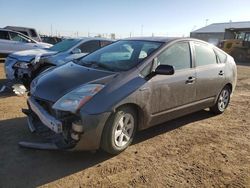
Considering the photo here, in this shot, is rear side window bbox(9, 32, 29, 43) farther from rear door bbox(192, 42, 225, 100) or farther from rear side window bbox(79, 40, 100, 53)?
rear door bbox(192, 42, 225, 100)

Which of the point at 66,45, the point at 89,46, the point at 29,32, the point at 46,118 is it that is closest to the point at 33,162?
the point at 46,118

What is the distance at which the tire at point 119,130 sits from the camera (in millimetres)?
3814

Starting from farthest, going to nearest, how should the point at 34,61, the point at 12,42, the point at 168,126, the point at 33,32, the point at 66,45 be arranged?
1. the point at 33,32
2. the point at 12,42
3. the point at 66,45
4. the point at 34,61
5. the point at 168,126

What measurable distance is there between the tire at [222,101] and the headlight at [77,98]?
335 cm

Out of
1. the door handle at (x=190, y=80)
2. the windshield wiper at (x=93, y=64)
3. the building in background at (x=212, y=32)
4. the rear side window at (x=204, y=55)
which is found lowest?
the building in background at (x=212, y=32)

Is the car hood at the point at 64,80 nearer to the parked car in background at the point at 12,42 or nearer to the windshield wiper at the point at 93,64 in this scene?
the windshield wiper at the point at 93,64

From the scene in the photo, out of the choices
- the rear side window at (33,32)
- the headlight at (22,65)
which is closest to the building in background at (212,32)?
the rear side window at (33,32)

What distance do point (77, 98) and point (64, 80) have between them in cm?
60

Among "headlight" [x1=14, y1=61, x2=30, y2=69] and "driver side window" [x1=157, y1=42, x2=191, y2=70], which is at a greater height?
"driver side window" [x1=157, y1=42, x2=191, y2=70]

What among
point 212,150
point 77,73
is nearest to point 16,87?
point 77,73

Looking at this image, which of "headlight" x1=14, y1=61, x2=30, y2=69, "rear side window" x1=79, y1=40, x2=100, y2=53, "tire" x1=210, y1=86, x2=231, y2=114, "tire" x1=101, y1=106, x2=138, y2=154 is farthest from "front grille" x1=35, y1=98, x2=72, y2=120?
"rear side window" x1=79, y1=40, x2=100, y2=53

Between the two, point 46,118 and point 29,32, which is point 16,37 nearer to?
point 29,32

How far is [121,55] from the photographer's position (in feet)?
16.3

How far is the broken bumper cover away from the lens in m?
3.62
